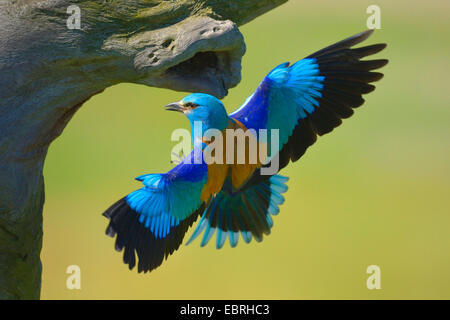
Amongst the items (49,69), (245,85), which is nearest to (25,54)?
(49,69)

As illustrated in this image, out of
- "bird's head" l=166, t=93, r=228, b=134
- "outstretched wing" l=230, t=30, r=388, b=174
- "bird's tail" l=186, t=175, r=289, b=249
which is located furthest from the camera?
"bird's tail" l=186, t=175, r=289, b=249

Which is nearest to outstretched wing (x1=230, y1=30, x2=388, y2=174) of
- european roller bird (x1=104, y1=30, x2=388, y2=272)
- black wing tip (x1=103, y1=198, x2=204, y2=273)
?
european roller bird (x1=104, y1=30, x2=388, y2=272)

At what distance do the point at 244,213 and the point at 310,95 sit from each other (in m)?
0.33

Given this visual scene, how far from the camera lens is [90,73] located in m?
1.40

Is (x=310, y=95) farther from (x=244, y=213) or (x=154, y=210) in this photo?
(x=154, y=210)

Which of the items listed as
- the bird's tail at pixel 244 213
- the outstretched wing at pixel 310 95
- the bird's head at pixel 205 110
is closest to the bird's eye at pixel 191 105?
the bird's head at pixel 205 110

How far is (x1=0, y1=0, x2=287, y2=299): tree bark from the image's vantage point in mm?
1359

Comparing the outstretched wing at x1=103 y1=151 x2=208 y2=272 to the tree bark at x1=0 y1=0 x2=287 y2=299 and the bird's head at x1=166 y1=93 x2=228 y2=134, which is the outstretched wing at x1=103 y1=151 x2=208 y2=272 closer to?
the bird's head at x1=166 y1=93 x2=228 y2=134

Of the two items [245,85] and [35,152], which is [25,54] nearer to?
[35,152]

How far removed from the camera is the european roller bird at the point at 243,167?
132cm

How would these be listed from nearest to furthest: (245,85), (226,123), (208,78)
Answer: (226,123), (208,78), (245,85)

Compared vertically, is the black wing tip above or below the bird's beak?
below

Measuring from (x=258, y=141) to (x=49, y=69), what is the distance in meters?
0.45

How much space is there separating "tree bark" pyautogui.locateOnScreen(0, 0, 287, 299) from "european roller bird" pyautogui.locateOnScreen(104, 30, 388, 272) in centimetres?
11
